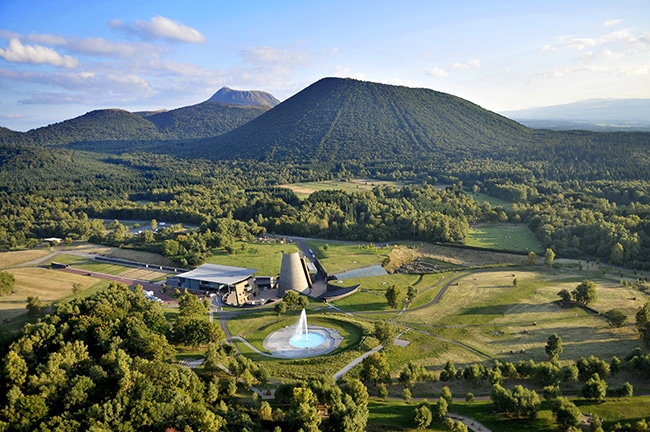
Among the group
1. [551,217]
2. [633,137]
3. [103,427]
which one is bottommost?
[103,427]

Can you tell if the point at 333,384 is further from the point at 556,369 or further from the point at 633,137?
the point at 633,137

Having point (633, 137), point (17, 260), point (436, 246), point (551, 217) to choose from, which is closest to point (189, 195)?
point (17, 260)

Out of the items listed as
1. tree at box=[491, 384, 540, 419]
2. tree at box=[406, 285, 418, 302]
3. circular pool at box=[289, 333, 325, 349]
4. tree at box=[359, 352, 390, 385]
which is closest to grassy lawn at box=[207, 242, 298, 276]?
circular pool at box=[289, 333, 325, 349]

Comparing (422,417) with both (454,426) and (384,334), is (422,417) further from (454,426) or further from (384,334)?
(384,334)

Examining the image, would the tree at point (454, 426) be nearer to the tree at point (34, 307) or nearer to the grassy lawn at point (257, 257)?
the grassy lawn at point (257, 257)

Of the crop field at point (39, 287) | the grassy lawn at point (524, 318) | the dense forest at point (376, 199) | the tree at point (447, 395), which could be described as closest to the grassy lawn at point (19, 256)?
the crop field at point (39, 287)

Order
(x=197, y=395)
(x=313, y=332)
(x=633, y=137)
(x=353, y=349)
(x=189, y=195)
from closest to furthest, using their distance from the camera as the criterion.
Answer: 1. (x=197, y=395)
2. (x=353, y=349)
3. (x=313, y=332)
4. (x=189, y=195)
5. (x=633, y=137)

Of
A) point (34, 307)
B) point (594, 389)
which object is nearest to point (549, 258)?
point (594, 389)

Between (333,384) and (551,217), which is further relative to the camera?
(551,217)

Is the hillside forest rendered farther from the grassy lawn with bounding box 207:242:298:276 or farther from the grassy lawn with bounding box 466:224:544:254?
the grassy lawn with bounding box 207:242:298:276
